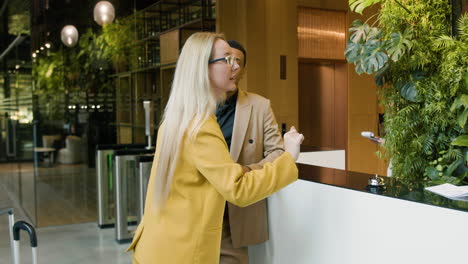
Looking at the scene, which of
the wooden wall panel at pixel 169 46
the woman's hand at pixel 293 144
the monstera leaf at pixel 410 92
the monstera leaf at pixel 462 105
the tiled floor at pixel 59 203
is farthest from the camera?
the wooden wall panel at pixel 169 46

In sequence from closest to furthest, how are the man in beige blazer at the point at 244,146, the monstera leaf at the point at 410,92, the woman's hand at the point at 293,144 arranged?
the woman's hand at the point at 293,144, the man in beige blazer at the point at 244,146, the monstera leaf at the point at 410,92

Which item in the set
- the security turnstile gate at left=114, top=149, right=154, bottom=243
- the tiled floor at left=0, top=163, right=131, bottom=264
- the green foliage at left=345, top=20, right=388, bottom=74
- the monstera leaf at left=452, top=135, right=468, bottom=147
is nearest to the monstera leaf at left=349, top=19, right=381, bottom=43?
the green foliage at left=345, top=20, right=388, bottom=74

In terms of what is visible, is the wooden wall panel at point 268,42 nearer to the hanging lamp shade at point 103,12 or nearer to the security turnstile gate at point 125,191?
the hanging lamp shade at point 103,12

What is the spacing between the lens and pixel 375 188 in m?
2.04

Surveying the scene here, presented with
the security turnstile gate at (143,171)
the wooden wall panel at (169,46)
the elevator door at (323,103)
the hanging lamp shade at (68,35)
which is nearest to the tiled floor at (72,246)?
the security turnstile gate at (143,171)

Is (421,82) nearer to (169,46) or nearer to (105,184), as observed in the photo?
(105,184)

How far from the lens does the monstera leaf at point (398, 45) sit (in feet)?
8.79

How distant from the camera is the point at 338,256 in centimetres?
218

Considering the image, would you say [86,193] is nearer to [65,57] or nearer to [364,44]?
[65,57]

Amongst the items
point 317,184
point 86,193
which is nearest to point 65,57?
point 86,193

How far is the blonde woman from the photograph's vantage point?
5.17 feet

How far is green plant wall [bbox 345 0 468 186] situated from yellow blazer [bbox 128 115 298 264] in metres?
1.21

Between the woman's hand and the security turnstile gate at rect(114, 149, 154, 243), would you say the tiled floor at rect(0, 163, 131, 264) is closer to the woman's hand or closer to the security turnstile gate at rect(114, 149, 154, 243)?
the security turnstile gate at rect(114, 149, 154, 243)

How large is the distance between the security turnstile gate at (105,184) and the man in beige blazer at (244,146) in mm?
4062
